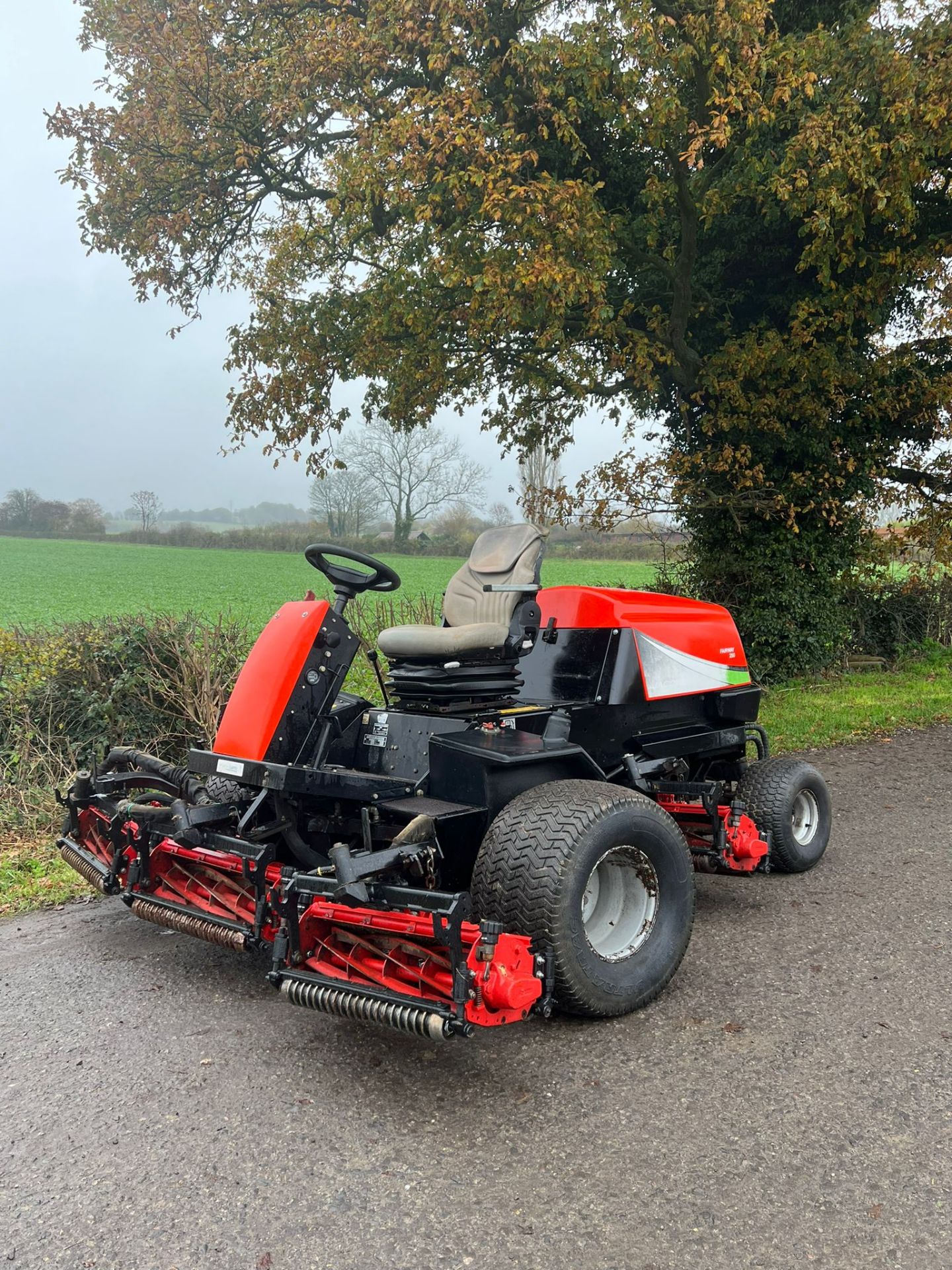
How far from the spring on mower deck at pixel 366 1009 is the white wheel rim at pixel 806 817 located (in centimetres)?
282

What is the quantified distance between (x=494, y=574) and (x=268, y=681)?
1.19 meters

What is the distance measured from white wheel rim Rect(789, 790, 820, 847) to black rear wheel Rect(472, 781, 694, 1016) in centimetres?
167

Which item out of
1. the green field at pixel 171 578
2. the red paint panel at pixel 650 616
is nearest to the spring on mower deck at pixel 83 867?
the red paint panel at pixel 650 616

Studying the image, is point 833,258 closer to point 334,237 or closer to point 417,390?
point 417,390

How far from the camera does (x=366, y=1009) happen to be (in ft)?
8.70

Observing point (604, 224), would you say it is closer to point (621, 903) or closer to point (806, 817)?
point (806, 817)

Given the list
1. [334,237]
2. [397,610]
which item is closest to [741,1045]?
[397,610]

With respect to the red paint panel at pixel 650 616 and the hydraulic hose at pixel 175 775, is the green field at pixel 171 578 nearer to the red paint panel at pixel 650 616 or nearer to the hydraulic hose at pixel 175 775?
the red paint panel at pixel 650 616

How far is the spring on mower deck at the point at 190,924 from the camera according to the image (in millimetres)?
3098

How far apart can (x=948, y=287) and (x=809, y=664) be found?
4271mm

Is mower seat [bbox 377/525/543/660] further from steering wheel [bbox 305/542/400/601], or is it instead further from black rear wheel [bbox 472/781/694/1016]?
black rear wheel [bbox 472/781/694/1016]

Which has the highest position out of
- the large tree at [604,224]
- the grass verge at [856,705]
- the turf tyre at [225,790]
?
the large tree at [604,224]

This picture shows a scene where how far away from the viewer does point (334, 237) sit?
36.0 ft

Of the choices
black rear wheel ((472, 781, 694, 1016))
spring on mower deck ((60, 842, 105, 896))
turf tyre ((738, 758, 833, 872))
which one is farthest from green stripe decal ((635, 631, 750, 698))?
spring on mower deck ((60, 842, 105, 896))
